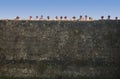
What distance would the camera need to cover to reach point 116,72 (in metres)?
19.8

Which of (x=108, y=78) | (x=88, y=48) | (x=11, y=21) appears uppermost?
(x=11, y=21)

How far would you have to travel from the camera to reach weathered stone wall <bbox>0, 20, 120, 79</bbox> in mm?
19953

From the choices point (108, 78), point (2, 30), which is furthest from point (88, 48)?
point (2, 30)

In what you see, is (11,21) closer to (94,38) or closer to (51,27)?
(51,27)

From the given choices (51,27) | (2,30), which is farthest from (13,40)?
(51,27)

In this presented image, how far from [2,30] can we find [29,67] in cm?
255

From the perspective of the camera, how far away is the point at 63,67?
20.2 m

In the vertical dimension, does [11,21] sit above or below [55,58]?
above

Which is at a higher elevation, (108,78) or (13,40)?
(13,40)

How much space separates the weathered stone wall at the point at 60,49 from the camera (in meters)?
20.0

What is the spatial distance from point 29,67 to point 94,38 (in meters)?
3.81

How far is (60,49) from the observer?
67.1 feet

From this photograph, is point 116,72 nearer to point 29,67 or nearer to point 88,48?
point 88,48

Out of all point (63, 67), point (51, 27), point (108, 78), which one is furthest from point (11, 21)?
point (108, 78)
